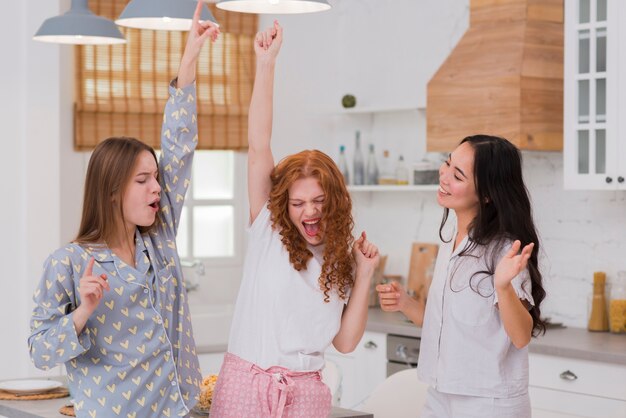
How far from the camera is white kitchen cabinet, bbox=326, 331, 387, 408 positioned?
504 centimetres

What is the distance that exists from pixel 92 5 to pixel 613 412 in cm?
320

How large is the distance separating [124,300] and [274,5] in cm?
86

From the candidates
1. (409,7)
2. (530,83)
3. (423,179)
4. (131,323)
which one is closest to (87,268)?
(131,323)

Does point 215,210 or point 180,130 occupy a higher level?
point 180,130

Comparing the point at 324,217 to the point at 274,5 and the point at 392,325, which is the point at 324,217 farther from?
the point at 392,325

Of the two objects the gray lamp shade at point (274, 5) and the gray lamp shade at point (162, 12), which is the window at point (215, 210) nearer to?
the gray lamp shade at point (162, 12)

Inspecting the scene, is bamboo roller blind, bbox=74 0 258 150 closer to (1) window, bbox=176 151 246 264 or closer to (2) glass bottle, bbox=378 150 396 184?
(1) window, bbox=176 151 246 264

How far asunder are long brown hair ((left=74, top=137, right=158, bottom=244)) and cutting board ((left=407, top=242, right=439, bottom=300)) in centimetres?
298

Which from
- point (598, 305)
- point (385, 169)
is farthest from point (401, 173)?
point (598, 305)

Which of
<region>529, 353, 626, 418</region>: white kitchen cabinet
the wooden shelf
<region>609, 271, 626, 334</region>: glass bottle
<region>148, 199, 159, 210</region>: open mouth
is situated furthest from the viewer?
the wooden shelf

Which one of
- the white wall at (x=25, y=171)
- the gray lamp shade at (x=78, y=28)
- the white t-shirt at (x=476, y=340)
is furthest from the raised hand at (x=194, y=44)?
the white wall at (x=25, y=171)

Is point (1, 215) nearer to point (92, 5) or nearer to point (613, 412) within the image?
point (92, 5)

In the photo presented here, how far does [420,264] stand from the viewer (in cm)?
551

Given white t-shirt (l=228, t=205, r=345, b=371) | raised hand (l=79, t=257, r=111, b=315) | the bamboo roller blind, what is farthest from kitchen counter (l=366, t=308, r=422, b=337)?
raised hand (l=79, t=257, r=111, b=315)
